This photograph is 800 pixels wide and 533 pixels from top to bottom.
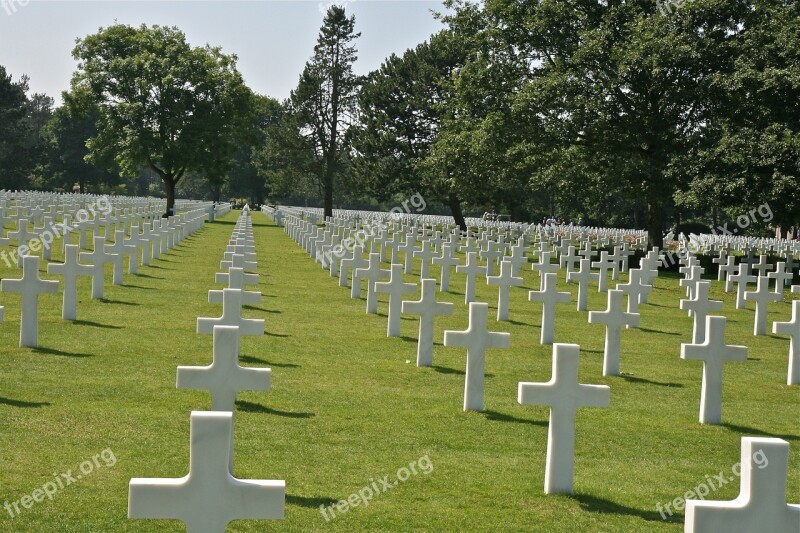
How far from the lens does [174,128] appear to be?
52.0m

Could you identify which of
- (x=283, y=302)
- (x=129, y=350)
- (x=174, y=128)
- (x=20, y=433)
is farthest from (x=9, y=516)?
(x=174, y=128)

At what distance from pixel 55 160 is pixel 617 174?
63.0m

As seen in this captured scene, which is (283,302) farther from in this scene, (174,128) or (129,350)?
(174,128)

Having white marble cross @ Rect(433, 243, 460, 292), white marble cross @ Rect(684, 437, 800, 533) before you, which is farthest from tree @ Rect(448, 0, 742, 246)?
white marble cross @ Rect(684, 437, 800, 533)

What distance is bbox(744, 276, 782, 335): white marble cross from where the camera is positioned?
49.4 feet

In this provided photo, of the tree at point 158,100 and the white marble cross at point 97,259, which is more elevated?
the tree at point 158,100

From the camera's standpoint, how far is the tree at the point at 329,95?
58.5 m

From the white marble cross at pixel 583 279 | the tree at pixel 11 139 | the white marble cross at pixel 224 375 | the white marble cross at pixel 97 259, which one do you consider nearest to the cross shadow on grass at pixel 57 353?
the white marble cross at pixel 97 259

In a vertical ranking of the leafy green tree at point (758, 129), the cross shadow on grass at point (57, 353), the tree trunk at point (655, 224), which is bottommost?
the cross shadow on grass at point (57, 353)

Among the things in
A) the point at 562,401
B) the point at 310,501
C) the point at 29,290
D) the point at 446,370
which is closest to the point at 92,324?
the point at 29,290

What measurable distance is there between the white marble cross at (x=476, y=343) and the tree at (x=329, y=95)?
163 feet

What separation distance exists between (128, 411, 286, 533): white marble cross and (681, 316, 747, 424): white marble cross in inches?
203

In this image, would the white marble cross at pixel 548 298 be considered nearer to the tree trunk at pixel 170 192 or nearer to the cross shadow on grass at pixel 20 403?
the cross shadow on grass at pixel 20 403

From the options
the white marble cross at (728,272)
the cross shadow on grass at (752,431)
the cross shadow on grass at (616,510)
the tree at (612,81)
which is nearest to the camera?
the cross shadow on grass at (616,510)
